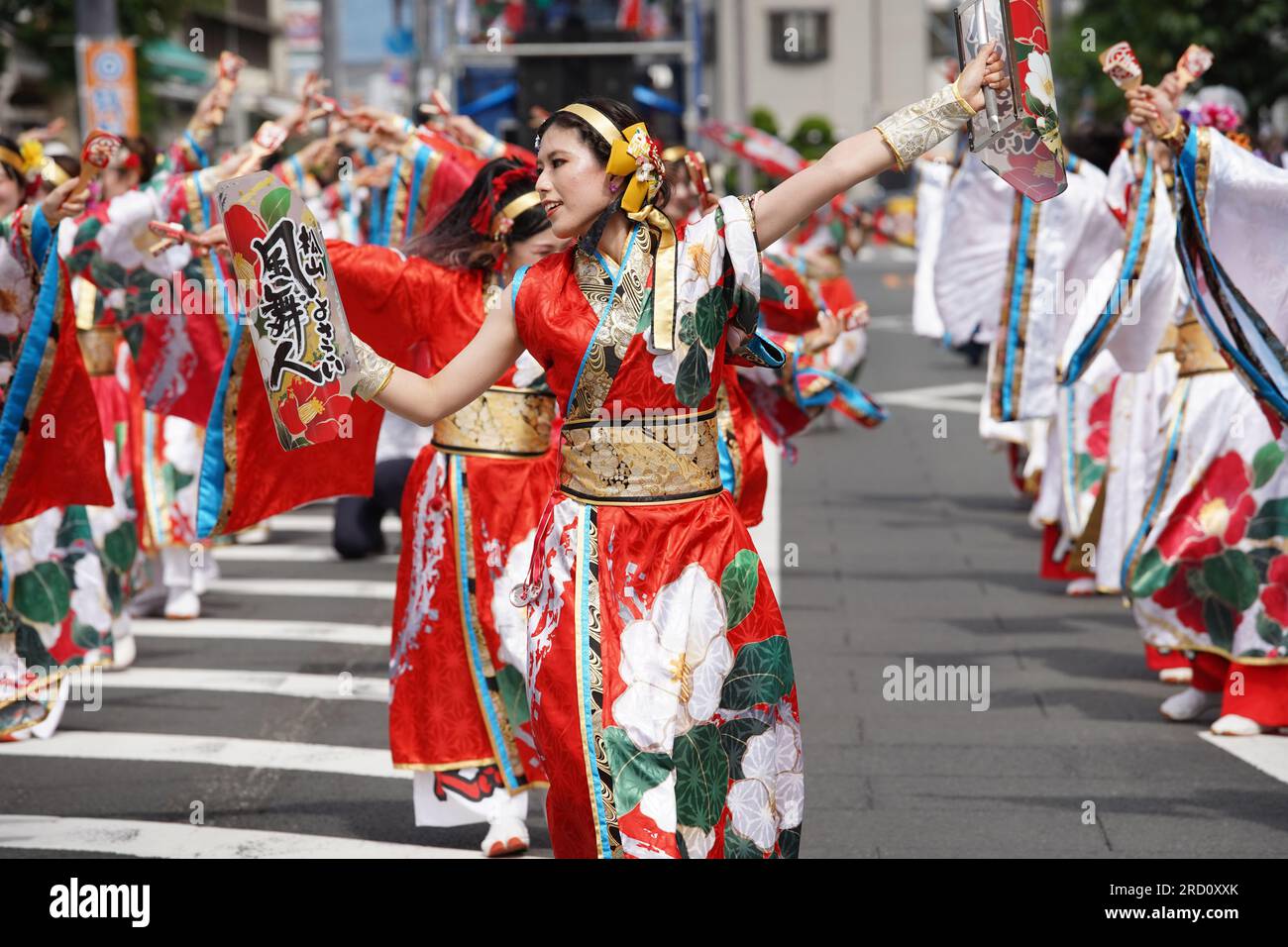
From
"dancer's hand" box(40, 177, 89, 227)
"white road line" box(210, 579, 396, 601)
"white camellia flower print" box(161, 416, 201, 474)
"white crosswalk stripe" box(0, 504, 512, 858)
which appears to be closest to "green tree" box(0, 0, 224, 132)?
"white road line" box(210, 579, 396, 601)

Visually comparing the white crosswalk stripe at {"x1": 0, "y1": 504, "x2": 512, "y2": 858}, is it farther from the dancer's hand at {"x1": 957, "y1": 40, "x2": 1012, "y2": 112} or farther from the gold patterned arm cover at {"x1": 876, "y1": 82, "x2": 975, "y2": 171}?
Result: the dancer's hand at {"x1": 957, "y1": 40, "x2": 1012, "y2": 112}

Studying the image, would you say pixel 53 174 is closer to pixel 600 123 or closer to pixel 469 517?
pixel 469 517

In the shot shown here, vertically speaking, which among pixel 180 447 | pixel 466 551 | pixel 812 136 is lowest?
pixel 180 447

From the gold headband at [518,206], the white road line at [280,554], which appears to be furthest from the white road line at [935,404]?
the gold headband at [518,206]

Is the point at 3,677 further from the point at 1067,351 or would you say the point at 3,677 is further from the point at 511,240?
the point at 1067,351

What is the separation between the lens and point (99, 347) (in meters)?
7.40

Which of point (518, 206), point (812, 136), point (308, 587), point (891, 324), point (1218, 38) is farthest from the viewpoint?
point (812, 136)

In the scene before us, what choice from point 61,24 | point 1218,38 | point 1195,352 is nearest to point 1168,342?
point 1195,352

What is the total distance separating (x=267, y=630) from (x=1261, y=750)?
13.7 ft

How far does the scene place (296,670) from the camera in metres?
7.50

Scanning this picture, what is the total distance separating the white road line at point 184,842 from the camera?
5070 mm

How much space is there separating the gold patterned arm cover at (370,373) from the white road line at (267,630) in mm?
4293

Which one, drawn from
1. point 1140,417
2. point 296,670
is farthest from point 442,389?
point 1140,417

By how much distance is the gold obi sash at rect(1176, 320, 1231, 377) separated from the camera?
6.34 metres
